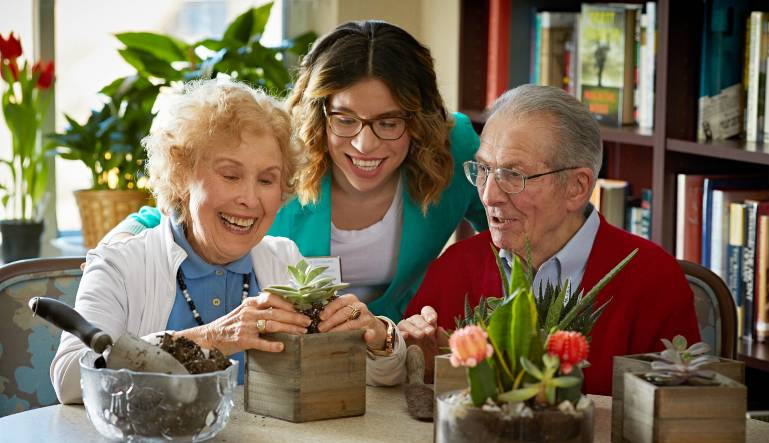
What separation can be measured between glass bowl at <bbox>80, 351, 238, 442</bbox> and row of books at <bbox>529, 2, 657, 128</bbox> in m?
1.87

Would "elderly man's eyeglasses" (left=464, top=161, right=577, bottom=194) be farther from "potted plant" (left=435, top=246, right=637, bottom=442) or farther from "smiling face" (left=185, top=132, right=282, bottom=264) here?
"potted plant" (left=435, top=246, right=637, bottom=442)

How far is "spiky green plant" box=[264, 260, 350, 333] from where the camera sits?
1.58 m

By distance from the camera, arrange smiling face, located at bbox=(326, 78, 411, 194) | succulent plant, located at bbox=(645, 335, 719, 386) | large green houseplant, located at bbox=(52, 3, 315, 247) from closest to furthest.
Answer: succulent plant, located at bbox=(645, 335, 719, 386)
smiling face, located at bbox=(326, 78, 411, 194)
large green houseplant, located at bbox=(52, 3, 315, 247)

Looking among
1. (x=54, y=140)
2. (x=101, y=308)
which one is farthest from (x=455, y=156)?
(x=54, y=140)

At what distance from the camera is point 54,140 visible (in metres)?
3.78

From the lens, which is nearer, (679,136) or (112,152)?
(679,136)

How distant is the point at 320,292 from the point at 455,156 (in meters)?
1.04

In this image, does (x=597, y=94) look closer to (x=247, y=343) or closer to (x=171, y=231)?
(x=171, y=231)

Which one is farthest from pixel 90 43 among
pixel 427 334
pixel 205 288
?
pixel 427 334

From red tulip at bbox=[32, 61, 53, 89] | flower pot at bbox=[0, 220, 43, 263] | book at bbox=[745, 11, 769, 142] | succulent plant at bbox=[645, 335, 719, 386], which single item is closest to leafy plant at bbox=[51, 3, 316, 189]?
red tulip at bbox=[32, 61, 53, 89]

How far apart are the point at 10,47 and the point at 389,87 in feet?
5.67

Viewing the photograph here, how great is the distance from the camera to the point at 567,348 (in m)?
1.31

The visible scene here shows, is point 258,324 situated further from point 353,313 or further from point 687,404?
point 687,404

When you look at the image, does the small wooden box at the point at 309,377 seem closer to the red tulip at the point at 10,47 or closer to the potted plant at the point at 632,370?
the potted plant at the point at 632,370
